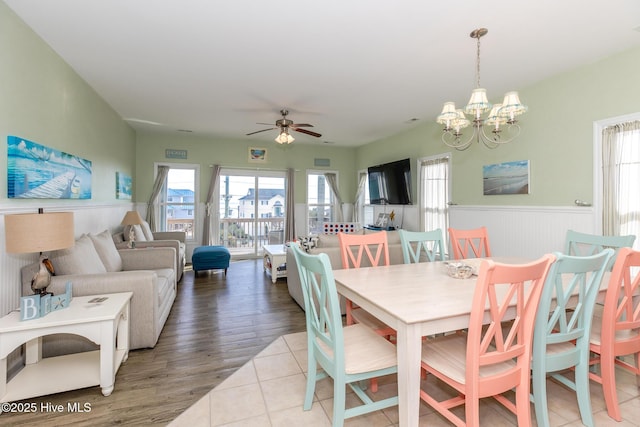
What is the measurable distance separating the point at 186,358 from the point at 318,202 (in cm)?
569

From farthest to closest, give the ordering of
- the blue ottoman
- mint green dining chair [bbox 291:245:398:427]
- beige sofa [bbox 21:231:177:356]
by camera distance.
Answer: the blue ottoman < beige sofa [bbox 21:231:177:356] < mint green dining chair [bbox 291:245:398:427]

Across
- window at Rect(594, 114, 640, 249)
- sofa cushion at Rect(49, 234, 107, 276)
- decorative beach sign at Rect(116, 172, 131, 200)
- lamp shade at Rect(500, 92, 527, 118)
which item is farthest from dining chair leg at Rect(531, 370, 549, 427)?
decorative beach sign at Rect(116, 172, 131, 200)

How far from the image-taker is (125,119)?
529 centimetres

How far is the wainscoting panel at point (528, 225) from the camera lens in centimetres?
335

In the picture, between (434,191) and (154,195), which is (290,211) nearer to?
(154,195)

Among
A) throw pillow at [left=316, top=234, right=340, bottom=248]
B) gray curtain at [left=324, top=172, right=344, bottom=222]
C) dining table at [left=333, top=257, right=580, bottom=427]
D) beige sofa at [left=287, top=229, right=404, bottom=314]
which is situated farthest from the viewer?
gray curtain at [left=324, top=172, right=344, bottom=222]

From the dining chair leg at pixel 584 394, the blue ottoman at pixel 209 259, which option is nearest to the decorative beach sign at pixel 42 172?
the blue ottoman at pixel 209 259

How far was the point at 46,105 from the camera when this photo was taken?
2.77 metres

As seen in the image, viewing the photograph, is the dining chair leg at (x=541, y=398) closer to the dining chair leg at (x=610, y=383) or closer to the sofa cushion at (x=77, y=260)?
the dining chair leg at (x=610, y=383)

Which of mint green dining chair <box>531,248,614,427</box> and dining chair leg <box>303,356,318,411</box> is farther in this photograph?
dining chair leg <box>303,356,318,411</box>

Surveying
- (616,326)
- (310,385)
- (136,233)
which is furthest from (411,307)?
(136,233)

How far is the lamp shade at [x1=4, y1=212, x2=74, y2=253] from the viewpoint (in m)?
1.85

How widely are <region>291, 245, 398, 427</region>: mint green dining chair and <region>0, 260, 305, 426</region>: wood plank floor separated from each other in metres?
0.90

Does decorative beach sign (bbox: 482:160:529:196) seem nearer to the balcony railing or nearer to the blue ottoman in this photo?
the blue ottoman
